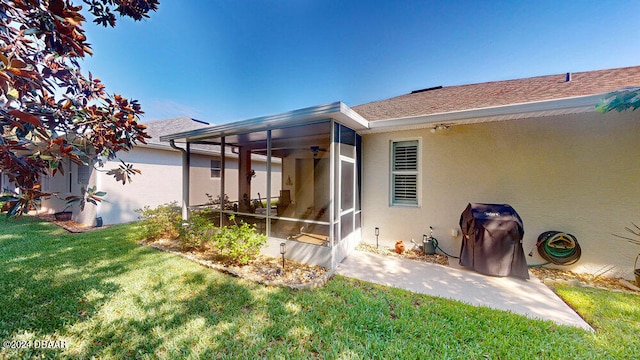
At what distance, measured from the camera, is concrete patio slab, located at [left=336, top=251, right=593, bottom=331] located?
3.29m

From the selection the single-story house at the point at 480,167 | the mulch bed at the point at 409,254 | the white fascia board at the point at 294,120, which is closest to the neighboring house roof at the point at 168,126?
the single-story house at the point at 480,167

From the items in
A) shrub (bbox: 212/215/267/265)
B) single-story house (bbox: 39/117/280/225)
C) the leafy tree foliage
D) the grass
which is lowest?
the grass

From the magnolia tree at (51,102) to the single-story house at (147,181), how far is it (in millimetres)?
5472

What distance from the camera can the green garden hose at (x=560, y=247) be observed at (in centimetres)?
443

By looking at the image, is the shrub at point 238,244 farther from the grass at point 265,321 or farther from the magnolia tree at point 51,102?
the magnolia tree at point 51,102

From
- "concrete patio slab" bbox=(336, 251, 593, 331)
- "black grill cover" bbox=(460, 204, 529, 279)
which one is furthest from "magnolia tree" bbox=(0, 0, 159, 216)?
"black grill cover" bbox=(460, 204, 529, 279)

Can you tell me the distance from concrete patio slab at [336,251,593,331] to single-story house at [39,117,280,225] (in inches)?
268

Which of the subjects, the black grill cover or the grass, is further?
the black grill cover

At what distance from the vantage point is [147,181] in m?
9.27

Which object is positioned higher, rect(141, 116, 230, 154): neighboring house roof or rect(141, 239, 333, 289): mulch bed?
rect(141, 116, 230, 154): neighboring house roof

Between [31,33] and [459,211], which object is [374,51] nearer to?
[459,211]

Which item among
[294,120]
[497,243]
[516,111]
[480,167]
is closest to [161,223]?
[294,120]

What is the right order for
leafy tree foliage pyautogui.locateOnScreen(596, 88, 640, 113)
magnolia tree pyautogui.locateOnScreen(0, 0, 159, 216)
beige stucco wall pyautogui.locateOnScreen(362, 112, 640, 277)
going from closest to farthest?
magnolia tree pyautogui.locateOnScreen(0, 0, 159, 216), leafy tree foliage pyautogui.locateOnScreen(596, 88, 640, 113), beige stucco wall pyautogui.locateOnScreen(362, 112, 640, 277)

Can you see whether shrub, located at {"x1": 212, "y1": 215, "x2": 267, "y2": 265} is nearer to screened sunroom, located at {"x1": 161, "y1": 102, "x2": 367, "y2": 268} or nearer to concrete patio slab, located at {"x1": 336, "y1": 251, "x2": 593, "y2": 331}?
screened sunroom, located at {"x1": 161, "y1": 102, "x2": 367, "y2": 268}
